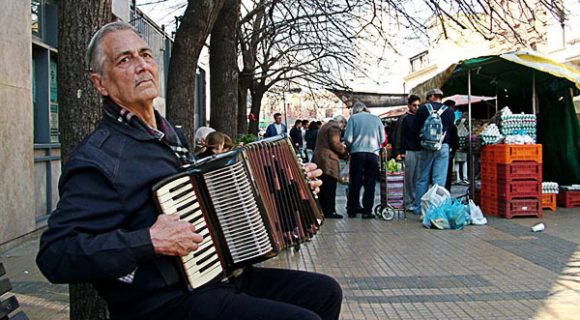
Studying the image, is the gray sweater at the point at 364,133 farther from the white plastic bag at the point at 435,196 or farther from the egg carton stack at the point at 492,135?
the egg carton stack at the point at 492,135

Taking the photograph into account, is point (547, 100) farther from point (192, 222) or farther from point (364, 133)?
point (192, 222)

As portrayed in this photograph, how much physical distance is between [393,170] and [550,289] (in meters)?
5.17

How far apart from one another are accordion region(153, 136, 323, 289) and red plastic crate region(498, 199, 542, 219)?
7.73m

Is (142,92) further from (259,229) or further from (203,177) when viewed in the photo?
(259,229)

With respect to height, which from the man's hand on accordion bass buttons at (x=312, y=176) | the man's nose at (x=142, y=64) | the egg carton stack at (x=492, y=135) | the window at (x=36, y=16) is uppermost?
the window at (x=36, y=16)

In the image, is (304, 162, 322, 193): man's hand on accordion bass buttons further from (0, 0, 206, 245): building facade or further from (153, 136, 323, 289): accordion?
(0, 0, 206, 245): building facade

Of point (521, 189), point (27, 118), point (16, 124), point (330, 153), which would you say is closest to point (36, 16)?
point (27, 118)

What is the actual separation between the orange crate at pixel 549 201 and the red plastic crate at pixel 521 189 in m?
0.92

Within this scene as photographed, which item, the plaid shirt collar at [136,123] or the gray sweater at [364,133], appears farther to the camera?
the gray sweater at [364,133]

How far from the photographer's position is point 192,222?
7.95 feet

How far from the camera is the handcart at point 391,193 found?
409 inches

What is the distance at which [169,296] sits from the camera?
2484 mm

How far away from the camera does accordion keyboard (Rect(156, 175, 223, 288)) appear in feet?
7.78

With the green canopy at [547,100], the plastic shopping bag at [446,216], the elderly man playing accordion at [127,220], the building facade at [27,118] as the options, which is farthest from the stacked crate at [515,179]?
the elderly man playing accordion at [127,220]
